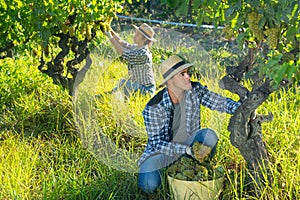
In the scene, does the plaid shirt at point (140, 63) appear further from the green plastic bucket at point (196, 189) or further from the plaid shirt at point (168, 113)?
the green plastic bucket at point (196, 189)

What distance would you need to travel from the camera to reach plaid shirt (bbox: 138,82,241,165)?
2977 millimetres

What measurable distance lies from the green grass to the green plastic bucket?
0.29ft

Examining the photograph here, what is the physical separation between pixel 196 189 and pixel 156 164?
0.37 metres

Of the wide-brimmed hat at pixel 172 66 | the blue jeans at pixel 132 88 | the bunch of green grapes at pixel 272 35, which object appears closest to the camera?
the bunch of green grapes at pixel 272 35

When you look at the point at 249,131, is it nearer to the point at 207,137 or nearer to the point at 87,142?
the point at 207,137

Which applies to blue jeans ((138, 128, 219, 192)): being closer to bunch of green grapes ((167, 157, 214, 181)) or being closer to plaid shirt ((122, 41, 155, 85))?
bunch of green grapes ((167, 157, 214, 181))

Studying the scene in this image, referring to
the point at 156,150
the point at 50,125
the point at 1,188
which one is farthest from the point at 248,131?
the point at 50,125

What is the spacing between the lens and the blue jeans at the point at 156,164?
298 cm

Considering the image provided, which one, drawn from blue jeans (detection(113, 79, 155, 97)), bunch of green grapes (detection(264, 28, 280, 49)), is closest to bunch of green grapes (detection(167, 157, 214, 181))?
bunch of green grapes (detection(264, 28, 280, 49))

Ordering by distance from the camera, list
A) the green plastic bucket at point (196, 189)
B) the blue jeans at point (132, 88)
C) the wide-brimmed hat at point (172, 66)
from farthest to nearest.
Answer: the blue jeans at point (132, 88) < the wide-brimmed hat at point (172, 66) < the green plastic bucket at point (196, 189)

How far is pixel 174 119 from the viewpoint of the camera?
121 inches

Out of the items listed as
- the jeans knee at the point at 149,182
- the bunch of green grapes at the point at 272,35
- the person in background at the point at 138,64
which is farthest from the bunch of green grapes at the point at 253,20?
the person in background at the point at 138,64

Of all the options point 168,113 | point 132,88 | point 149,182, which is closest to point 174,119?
point 168,113

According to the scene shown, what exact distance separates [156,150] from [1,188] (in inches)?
34.1
